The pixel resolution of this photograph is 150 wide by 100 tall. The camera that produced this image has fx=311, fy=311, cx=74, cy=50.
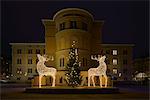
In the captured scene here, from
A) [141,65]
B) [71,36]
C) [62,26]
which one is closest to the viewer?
[71,36]

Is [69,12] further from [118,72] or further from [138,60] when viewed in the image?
[138,60]

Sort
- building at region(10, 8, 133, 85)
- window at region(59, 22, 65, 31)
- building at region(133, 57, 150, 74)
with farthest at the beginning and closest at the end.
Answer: building at region(133, 57, 150, 74) → window at region(59, 22, 65, 31) → building at region(10, 8, 133, 85)

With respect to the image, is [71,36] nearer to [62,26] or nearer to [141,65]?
[62,26]

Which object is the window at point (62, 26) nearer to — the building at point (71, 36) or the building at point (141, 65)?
the building at point (71, 36)

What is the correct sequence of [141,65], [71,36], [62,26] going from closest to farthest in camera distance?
[71,36] < [62,26] < [141,65]

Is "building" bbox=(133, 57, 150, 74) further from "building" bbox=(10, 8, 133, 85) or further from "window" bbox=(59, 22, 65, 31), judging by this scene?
"window" bbox=(59, 22, 65, 31)

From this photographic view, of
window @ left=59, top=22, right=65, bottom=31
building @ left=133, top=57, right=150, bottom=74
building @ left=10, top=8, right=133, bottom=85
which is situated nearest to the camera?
building @ left=10, top=8, right=133, bottom=85

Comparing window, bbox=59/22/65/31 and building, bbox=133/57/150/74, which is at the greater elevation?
window, bbox=59/22/65/31

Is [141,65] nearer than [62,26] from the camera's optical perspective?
No

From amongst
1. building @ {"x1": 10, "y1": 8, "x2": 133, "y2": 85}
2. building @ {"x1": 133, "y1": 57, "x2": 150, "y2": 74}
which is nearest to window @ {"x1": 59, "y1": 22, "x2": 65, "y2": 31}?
building @ {"x1": 10, "y1": 8, "x2": 133, "y2": 85}

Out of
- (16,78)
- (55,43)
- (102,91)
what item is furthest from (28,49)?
(102,91)

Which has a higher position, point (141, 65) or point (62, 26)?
point (62, 26)

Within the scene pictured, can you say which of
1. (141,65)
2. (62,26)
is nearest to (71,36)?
(62,26)

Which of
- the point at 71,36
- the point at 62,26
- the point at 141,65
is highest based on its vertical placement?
the point at 62,26
